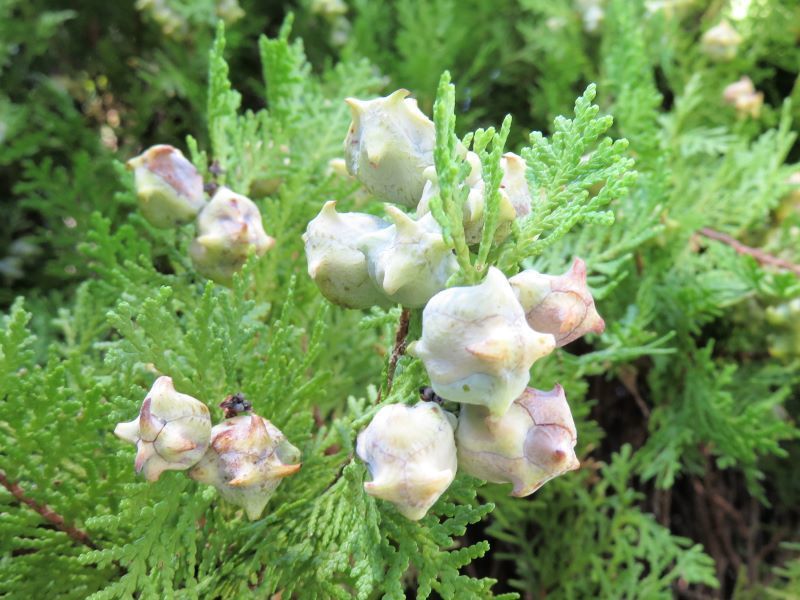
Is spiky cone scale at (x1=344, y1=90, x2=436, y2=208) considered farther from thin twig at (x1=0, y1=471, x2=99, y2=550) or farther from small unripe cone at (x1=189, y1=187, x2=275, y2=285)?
thin twig at (x1=0, y1=471, x2=99, y2=550)

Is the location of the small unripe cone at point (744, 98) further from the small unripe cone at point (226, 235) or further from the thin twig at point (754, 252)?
the small unripe cone at point (226, 235)

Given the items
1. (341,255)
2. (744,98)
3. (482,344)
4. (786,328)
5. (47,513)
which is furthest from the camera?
(744,98)

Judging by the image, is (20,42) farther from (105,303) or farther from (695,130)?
(695,130)

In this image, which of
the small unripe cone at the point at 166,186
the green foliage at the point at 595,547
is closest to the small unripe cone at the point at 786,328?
the green foliage at the point at 595,547

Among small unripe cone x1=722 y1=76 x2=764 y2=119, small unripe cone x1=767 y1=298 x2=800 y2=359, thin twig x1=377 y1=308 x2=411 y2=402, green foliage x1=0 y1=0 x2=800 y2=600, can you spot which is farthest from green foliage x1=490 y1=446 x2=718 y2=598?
small unripe cone x1=722 y1=76 x2=764 y2=119

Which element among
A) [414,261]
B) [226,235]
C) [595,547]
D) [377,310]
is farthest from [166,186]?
[595,547]

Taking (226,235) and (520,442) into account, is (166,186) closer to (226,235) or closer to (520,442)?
(226,235)
